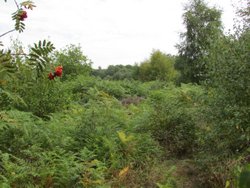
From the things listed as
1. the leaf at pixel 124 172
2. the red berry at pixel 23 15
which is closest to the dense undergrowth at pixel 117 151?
the leaf at pixel 124 172

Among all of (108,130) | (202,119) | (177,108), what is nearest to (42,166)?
(108,130)

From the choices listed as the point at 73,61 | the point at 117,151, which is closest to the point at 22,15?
the point at 117,151

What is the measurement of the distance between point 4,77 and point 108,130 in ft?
15.7

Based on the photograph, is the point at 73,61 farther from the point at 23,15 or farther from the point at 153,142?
the point at 23,15

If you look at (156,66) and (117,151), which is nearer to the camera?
(117,151)

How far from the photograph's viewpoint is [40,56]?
72.2 inches

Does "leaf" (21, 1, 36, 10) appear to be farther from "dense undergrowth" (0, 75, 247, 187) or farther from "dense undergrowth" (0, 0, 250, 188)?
"dense undergrowth" (0, 75, 247, 187)

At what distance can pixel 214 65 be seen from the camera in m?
5.76

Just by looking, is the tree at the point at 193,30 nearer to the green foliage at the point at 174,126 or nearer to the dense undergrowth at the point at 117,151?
the dense undergrowth at the point at 117,151

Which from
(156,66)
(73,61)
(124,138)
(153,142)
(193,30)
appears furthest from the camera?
(156,66)

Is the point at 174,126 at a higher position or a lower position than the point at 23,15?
lower

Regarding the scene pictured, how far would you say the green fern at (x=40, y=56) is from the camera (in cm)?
181

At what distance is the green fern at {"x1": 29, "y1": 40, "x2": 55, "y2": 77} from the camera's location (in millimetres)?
1808

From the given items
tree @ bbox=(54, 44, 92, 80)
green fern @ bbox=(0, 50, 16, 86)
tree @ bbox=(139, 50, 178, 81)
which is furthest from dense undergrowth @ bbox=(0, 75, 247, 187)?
tree @ bbox=(139, 50, 178, 81)
